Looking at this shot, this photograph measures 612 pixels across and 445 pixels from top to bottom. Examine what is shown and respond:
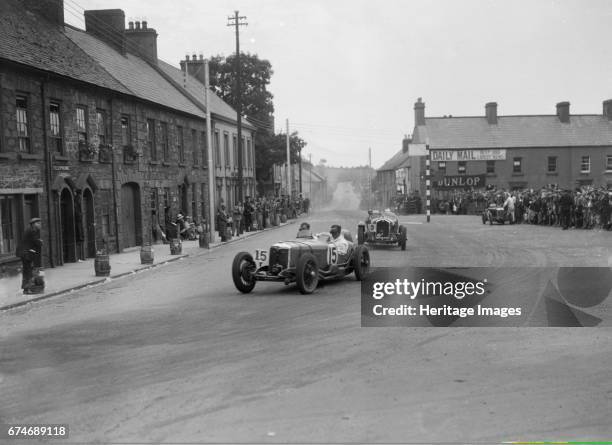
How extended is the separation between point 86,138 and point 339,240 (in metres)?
11.6

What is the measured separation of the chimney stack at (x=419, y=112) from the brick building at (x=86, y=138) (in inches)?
1380

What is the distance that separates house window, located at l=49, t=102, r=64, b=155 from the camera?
1906 cm

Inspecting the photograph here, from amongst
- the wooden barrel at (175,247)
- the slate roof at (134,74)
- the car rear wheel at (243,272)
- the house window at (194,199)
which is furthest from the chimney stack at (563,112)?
the car rear wheel at (243,272)

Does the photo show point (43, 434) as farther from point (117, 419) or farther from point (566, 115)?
point (566, 115)

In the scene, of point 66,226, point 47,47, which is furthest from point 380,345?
point 47,47

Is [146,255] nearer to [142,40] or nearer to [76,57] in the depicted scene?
[76,57]

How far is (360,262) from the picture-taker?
1370cm

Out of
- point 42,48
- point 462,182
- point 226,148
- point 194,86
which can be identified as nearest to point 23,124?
point 42,48

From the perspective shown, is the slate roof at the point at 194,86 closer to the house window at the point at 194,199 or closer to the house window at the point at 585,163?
the house window at the point at 194,199

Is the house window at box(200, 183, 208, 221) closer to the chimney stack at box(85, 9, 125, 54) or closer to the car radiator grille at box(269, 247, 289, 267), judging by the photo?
the chimney stack at box(85, 9, 125, 54)

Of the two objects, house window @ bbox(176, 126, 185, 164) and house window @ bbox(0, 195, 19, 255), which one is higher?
house window @ bbox(176, 126, 185, 164)

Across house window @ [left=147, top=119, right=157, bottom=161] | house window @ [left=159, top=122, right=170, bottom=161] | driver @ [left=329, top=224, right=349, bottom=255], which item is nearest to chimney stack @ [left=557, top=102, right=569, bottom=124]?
house window @ [left=159, top=122, right=170, bottom=161]

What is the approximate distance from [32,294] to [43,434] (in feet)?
28.1

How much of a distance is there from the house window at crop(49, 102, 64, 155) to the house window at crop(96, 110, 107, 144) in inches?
101
